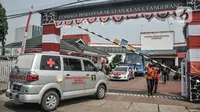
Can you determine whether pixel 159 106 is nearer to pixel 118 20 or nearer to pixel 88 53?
pixel 118 20

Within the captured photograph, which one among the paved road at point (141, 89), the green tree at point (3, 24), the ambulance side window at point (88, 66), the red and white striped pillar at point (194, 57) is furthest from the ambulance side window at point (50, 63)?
the green tree at point (3, 24)

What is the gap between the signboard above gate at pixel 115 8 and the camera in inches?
424

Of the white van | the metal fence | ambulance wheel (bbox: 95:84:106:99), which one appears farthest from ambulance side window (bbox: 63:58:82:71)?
the metal fence

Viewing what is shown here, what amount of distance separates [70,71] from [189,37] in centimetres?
574

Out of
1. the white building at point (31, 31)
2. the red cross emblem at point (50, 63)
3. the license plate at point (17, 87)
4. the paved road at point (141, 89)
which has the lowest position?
the paved road at point (141, 89)

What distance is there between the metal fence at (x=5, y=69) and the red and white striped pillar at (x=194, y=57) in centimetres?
1077

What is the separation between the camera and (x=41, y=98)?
25.0 ft

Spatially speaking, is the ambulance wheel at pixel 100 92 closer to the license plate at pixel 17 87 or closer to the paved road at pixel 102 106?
the paved road at pixel 102 106

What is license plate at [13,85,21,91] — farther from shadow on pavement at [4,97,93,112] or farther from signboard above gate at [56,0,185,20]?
signboard above gate at [56,0,185,20]

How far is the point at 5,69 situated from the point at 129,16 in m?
8.84

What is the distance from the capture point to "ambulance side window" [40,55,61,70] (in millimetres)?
7883

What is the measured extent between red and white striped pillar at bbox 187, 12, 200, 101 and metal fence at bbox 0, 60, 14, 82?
Result: 424 inches

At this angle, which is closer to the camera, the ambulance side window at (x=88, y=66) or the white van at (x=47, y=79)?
the white van at (x=47, y=79)

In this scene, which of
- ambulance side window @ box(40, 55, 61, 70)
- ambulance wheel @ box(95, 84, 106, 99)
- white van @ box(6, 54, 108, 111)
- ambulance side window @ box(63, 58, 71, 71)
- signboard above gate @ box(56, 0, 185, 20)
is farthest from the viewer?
signboard above gate @ box(56, 0, 185, 20)
